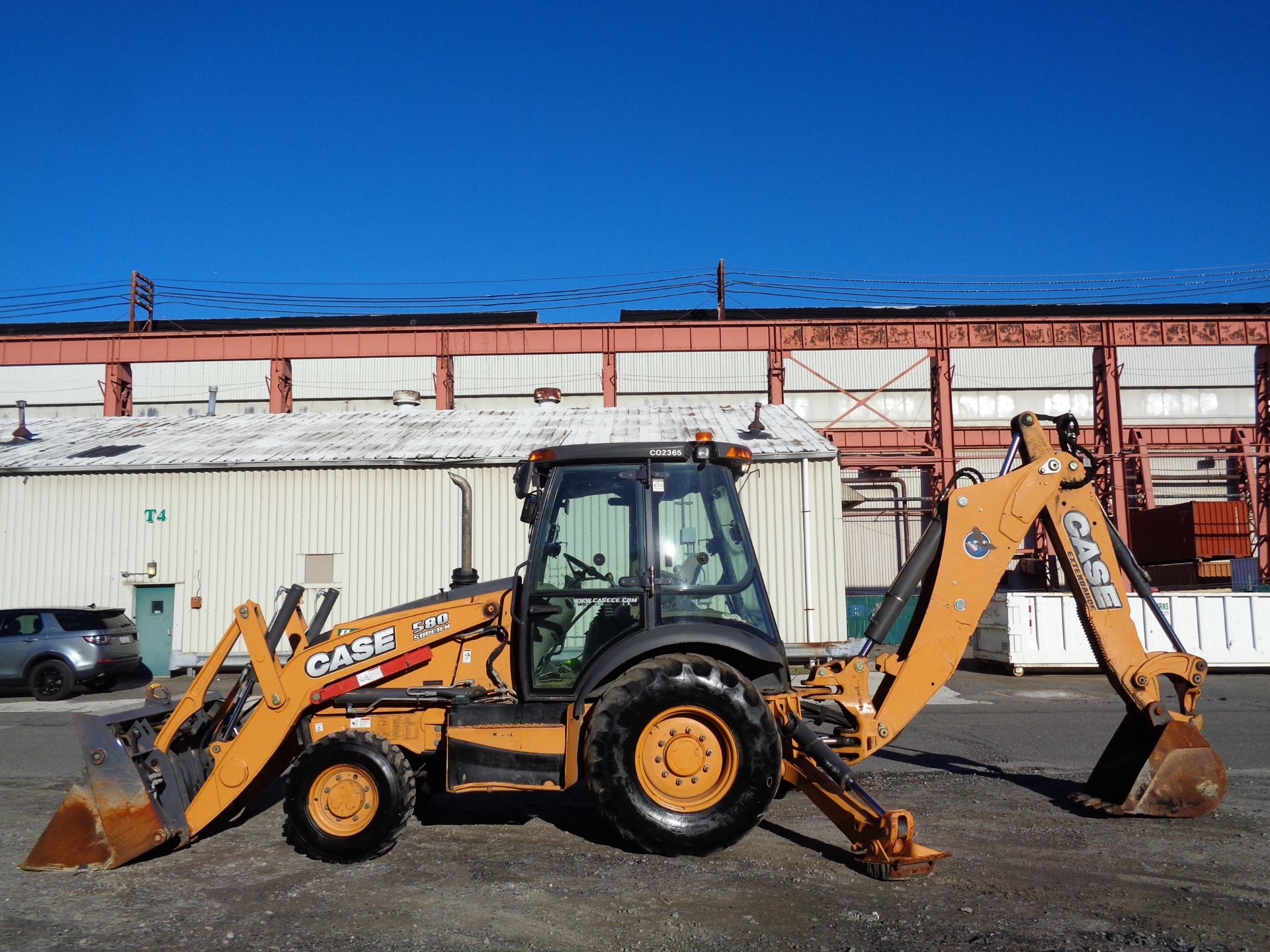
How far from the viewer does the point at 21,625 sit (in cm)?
1514

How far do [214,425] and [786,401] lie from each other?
18632mm

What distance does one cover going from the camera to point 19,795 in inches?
288

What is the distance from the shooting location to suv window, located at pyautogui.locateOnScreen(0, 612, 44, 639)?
1505 cm

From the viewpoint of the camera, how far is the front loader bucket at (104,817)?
5.15 m

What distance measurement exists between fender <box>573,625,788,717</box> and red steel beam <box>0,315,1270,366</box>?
2751 cm

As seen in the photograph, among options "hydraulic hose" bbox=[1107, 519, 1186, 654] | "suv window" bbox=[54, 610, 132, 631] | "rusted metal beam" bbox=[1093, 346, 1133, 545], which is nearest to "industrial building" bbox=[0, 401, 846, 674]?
"suv window" bbox=[54, 610, 132, 631]

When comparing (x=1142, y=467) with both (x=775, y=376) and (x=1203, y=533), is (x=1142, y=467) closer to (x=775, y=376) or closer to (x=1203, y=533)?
(x=1203, y=533)

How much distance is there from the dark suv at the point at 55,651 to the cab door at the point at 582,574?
12652 mm

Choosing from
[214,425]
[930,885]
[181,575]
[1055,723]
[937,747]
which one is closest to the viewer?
[930,885]

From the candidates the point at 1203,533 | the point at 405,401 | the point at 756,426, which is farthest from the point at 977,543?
the point at 1203,533

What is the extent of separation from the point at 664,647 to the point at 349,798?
198 centimetres

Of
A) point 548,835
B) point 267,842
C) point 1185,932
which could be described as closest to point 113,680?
point 267,842

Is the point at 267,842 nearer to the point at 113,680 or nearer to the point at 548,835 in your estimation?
the point at 548,835

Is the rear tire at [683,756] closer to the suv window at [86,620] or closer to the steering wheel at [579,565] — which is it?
the steering wheel at [579,565]
